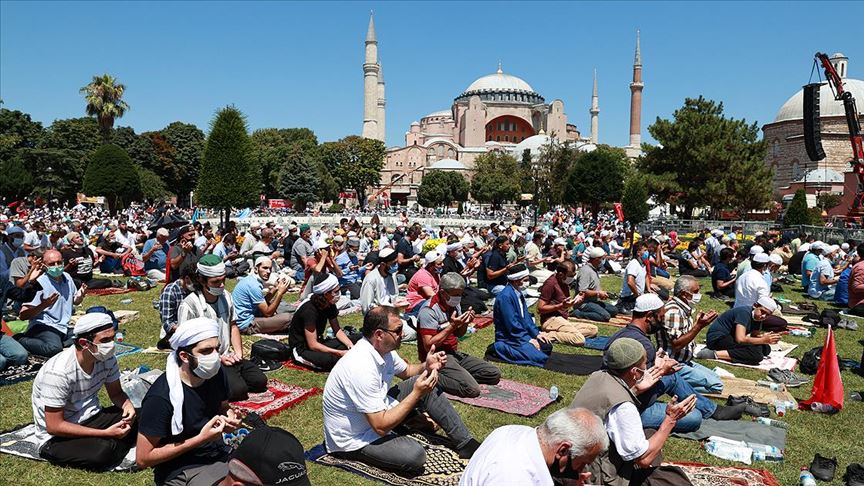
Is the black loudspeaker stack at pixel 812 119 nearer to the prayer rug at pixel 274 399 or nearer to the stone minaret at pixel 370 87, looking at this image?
the prayer rug at pixel 274 399

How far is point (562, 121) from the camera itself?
97.6m

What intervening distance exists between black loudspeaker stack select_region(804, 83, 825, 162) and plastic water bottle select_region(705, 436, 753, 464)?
2753 cm

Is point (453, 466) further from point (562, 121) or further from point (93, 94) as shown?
point (562, 121)

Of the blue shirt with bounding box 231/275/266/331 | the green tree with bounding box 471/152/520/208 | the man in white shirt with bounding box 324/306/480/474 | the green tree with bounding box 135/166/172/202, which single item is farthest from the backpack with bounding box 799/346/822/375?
the green tree with bounding box 471/152/520/208

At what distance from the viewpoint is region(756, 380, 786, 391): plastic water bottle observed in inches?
250

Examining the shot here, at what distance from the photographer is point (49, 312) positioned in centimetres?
658

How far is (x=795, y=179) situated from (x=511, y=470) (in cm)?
6158

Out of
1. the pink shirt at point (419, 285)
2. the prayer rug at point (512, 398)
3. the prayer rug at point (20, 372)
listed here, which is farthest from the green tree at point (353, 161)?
the prayer rug at point (512, 398)

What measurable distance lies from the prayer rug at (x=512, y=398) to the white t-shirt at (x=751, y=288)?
3.29 metres

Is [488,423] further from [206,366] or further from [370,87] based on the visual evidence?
[370,87]

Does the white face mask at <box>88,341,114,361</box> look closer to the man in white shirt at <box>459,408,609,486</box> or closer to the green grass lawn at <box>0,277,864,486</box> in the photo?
the green grass lawn at <box>0,277,864,486</box>

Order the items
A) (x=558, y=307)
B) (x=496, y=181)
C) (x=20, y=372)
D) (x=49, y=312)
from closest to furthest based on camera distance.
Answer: (x=20, y=372), (x=49, y=312), (x=558, y=307), (x=496, y=181)

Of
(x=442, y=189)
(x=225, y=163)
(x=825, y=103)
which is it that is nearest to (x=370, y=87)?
(x=442, y=189)

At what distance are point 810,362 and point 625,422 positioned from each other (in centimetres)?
503
